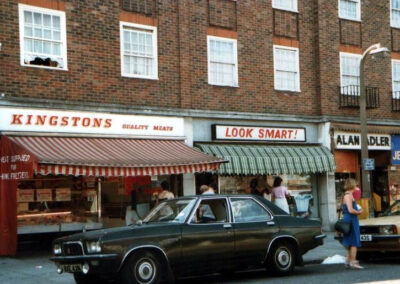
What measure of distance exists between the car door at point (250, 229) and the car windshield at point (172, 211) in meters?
0.83

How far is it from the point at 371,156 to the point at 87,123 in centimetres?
1143

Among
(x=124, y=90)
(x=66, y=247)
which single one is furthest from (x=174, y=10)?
(x=66, y=247)

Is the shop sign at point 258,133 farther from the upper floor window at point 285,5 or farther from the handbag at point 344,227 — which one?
the handbag at point 344,227

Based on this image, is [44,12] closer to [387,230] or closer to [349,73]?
[387,230]

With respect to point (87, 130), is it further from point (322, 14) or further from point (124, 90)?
point (322, 14)

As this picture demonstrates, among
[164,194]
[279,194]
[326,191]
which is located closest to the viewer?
[164,194]

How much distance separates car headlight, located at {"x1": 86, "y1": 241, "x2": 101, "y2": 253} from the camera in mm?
9180

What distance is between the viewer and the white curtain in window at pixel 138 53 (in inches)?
651

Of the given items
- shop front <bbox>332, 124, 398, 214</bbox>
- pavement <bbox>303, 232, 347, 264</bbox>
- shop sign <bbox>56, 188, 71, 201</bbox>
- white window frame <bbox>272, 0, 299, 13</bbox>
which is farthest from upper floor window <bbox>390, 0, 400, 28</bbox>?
shop sign <bbox>56, 188, 71, 201</bbox>

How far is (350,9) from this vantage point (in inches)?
866

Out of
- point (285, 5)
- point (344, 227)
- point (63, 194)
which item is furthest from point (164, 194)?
point (285, 5)

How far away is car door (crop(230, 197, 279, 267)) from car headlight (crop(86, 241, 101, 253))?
93.3 inches

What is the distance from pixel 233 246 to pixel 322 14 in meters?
12.6

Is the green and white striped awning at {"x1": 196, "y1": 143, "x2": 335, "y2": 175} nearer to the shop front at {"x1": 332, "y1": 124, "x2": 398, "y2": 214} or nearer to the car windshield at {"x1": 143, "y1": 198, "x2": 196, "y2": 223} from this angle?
the shop front at {"x1": 332, "y1": 124, "x2": 398, "y2": 214}
